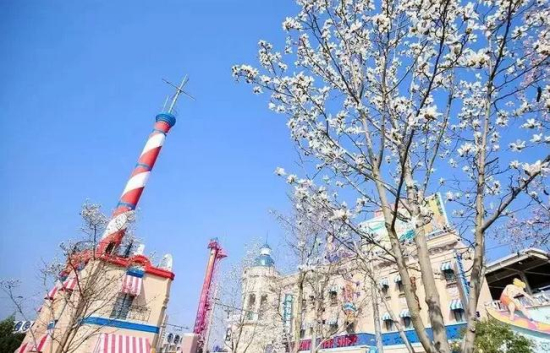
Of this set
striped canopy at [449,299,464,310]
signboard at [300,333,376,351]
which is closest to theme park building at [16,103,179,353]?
signboard at [300,333,376,351]

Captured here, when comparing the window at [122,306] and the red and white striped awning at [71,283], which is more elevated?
the red and white striped awning at [71,283]

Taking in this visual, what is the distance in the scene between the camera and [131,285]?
62.7 ft

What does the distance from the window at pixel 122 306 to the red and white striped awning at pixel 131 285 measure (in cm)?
46

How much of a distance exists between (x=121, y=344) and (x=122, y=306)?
2.18 metres

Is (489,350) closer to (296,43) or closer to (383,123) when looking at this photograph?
(383,123)

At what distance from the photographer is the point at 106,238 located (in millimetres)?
16234

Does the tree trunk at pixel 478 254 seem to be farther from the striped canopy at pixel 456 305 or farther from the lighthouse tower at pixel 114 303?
the striped canopy at pixel 456 305

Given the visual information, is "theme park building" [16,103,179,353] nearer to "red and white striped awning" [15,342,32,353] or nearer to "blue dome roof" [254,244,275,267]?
"red and white striped awning" [15,342,32,353]

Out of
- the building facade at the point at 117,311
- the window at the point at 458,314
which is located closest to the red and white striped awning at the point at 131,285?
the building facade at the point at 117,311

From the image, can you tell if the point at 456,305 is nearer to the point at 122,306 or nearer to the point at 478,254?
the point at 478,254

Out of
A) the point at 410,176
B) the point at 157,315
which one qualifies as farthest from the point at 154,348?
the point at 410,176

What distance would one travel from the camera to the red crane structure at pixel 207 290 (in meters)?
45.2

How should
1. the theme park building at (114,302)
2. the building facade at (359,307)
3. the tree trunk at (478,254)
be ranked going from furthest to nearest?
the building facade at (359,307), the theme park building at (114,302), the tree trunk at (478,254)

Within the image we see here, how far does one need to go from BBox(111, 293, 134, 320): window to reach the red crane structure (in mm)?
26808
